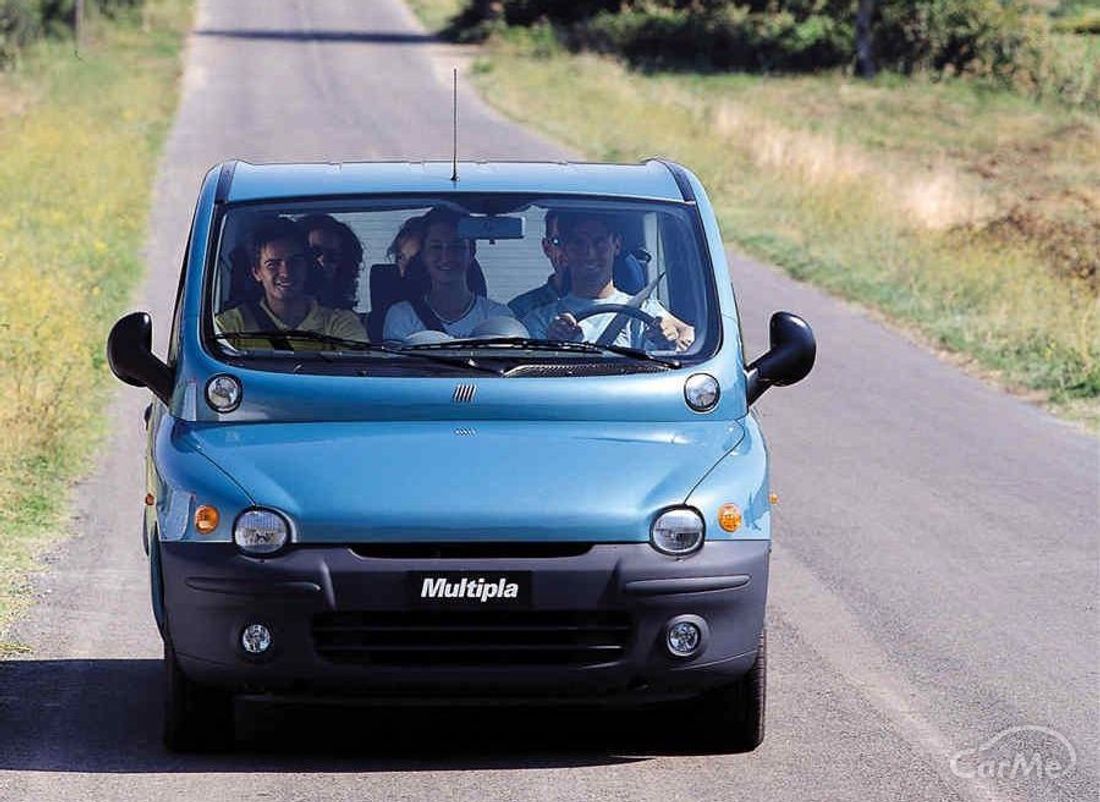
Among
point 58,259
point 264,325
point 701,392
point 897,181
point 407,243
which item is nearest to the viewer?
point 701,392

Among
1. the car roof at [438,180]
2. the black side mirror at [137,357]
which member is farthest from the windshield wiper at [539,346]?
the black side mirror at [137,357]

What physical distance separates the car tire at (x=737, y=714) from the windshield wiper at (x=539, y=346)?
0.96m

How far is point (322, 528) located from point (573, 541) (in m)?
0.67

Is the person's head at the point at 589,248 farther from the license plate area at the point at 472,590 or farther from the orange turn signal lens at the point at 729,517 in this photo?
the license plate area at the point at 472,590

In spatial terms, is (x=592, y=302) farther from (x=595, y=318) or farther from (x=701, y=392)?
(x=701, y=392)

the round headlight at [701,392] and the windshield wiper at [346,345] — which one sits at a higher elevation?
the windshield wiper at [346,345]

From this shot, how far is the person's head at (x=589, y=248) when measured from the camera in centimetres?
724

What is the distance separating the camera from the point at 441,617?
20.0 ft

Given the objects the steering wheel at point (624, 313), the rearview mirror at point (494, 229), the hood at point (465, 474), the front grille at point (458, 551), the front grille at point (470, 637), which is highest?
the rearview mirror at point (494, 229)

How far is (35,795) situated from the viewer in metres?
6.12

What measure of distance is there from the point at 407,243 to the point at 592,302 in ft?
2.07

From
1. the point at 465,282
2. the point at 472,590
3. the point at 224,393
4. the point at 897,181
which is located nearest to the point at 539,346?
the point at 465,282

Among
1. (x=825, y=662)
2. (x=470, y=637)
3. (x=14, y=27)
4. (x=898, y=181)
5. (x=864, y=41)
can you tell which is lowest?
(x=864, y=41)

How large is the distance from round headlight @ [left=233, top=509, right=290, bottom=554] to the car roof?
1567mm
